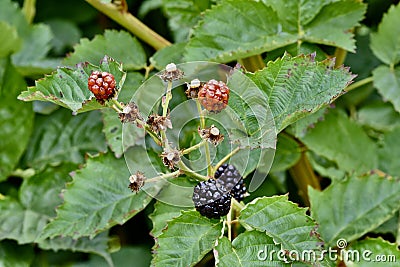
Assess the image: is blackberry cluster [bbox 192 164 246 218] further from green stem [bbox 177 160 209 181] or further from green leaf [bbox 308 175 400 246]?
green leaf [bbox 308 175 400 246]

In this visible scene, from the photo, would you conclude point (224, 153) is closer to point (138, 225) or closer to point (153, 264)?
point (153, 264)

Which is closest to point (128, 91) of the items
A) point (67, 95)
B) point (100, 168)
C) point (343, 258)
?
point (100, 168)

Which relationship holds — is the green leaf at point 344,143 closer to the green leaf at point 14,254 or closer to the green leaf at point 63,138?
the green leaf at point 63,138

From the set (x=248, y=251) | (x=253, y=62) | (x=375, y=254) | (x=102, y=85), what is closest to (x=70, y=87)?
(x=102, y=85)

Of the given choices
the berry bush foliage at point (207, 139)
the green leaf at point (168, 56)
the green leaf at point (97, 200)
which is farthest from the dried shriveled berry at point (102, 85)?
the green leaf at point (168, 56)

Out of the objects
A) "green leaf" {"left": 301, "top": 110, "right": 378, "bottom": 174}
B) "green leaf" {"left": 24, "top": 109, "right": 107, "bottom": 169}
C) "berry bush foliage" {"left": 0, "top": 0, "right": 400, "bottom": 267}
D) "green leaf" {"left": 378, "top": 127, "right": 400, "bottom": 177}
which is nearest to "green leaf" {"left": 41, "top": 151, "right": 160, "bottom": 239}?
"berry bush foliage" {"left": 0, "top": 0, "right": 400, "bottom": 267}
